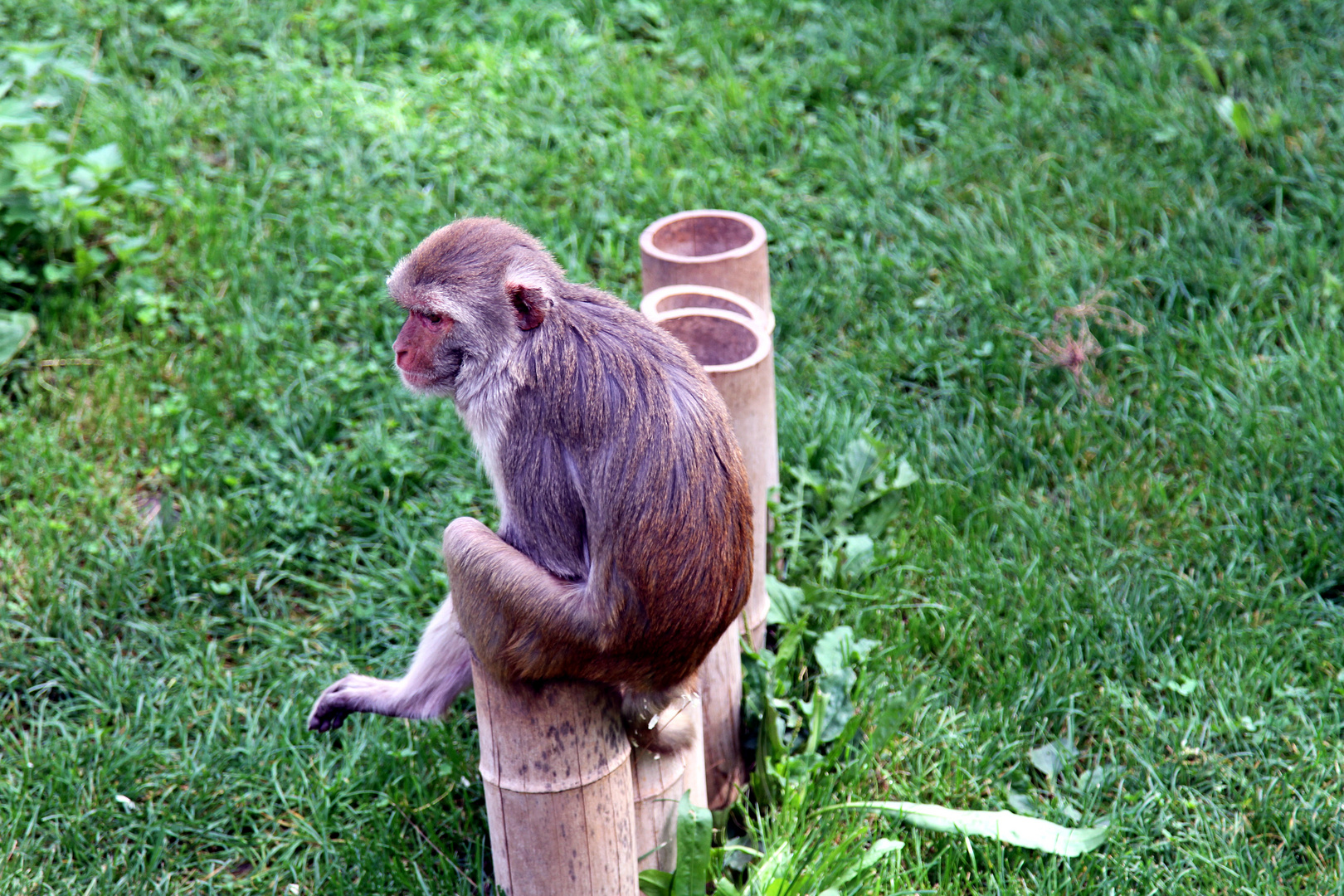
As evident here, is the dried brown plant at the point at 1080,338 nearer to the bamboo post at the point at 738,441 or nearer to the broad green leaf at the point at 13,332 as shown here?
the bamboo post at the point at 738,441

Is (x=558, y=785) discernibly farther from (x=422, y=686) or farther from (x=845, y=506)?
(x=845, y=506)

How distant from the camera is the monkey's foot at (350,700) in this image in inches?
129

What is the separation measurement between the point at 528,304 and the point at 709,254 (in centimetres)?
119

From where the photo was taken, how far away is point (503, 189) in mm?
5445

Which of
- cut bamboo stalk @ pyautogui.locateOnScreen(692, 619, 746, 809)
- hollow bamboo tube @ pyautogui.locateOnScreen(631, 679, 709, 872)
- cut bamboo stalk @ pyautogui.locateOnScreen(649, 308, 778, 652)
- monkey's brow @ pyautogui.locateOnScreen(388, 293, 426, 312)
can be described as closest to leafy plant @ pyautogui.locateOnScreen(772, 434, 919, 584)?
cut bamboo stalk @ pyautogui.locateOnScreen(649, 308, 778, 652)

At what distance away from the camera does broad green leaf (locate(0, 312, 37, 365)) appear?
4652 mm

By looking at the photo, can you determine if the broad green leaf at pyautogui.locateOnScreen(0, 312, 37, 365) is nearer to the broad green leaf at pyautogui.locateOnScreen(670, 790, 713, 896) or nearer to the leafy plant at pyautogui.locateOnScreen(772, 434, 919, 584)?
the leafy plant at pyautogui.locateOnScreen(772, 434, 919, 584)

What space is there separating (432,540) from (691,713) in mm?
1641

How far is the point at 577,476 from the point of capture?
2.76 metres

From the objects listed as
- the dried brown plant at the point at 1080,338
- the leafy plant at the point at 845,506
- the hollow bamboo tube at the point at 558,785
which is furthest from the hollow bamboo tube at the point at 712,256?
the dried brown plant at the point at 1080,338

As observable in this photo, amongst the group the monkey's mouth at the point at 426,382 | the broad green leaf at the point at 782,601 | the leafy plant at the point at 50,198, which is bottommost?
the broad green leaf at the point at 782,601

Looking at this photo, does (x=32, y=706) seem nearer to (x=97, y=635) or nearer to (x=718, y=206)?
(x=97, y=635)

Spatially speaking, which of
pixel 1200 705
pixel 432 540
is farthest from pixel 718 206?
pixel 1200 705

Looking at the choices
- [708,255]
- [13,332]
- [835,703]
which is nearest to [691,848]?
[835,703]
